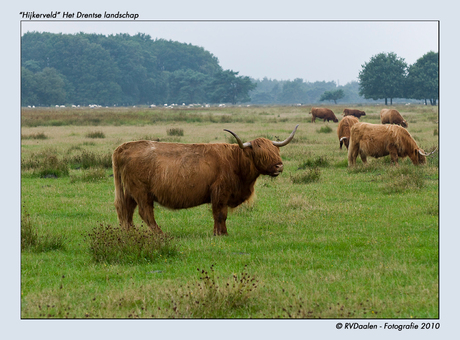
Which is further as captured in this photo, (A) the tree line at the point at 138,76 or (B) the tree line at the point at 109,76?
(B) the tree line at the point at 109,76

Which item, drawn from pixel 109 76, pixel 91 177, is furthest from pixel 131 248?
pixel 109 76

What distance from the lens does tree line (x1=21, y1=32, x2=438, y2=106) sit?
243 ft

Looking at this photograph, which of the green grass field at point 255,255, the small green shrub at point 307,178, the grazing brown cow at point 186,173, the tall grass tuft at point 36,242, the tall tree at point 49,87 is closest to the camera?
the green grass field at point 255,255

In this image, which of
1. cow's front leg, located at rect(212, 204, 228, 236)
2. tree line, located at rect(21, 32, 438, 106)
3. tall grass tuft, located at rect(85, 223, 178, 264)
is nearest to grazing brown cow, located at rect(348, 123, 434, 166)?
cow's front leg, located at rect(212, 204, 228, 236)

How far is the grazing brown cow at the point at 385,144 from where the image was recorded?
534 inches

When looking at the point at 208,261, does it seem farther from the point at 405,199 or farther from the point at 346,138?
the point at 346,138

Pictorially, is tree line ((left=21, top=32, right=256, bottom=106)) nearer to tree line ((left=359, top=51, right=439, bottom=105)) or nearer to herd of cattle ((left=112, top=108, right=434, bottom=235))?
tree line ((left=359, top=51, right=439, bottom=105))

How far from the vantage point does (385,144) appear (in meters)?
13.8

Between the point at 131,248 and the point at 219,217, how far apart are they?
162 cm

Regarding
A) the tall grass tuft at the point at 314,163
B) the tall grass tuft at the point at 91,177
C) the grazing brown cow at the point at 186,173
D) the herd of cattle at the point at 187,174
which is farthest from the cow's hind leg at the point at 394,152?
the tall grass tuft at the point at 91,177

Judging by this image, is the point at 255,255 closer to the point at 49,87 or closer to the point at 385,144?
the point at 385,144

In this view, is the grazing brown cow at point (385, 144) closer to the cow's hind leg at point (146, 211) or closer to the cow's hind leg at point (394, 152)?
the cow's hind leg at point (394, 152)

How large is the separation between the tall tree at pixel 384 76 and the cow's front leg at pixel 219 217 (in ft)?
236

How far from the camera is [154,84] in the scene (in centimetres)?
10269
